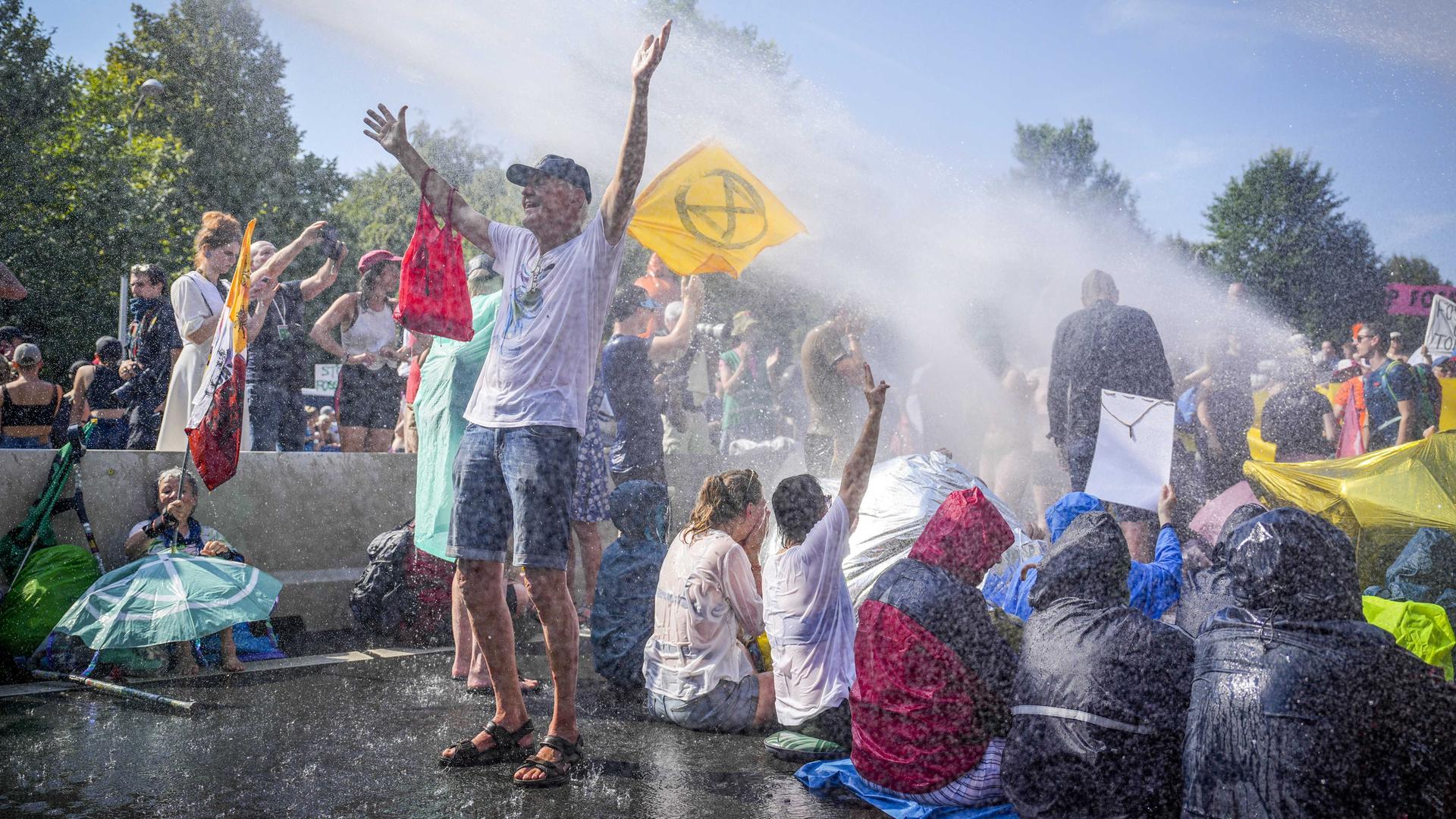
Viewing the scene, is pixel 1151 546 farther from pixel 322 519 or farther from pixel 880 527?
pixel 322 519

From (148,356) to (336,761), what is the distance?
4350 mm

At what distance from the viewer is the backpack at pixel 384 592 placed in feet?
20.3

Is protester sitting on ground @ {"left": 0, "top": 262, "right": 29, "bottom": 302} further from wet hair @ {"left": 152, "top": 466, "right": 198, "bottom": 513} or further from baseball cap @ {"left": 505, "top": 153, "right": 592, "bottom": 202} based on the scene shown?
baseball cap @ {"left": 505, "top": 153, "right": 592, "bottom": 202}

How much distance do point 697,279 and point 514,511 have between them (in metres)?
3.19

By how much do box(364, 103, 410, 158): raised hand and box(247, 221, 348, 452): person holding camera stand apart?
9.51 ft

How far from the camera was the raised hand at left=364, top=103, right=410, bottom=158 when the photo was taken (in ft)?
13.3

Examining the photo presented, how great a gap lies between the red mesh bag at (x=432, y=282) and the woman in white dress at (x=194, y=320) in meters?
2.68

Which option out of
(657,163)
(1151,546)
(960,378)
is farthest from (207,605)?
(657,163)

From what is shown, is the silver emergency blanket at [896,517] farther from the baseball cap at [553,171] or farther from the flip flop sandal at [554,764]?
the baseball cap at [553,171]

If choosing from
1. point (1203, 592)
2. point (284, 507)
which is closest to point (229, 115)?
point (284, 507)

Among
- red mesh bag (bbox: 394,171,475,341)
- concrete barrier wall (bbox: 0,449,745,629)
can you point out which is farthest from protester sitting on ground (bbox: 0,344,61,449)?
red mesh bag (bbox: 394,171,475,341)

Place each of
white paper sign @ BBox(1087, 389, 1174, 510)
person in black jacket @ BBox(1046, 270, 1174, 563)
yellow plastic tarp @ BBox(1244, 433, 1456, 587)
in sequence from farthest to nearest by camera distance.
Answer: yellow plastic tarp @ BBox(1244, 433, 1456, 587)
person in black jacket @ BBox(1046, 270, 1174, 563)
white paper sign @ BBox(1087, 389, 1174, 510)

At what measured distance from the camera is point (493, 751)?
3801 millimetres

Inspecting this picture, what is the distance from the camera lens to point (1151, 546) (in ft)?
17.6
